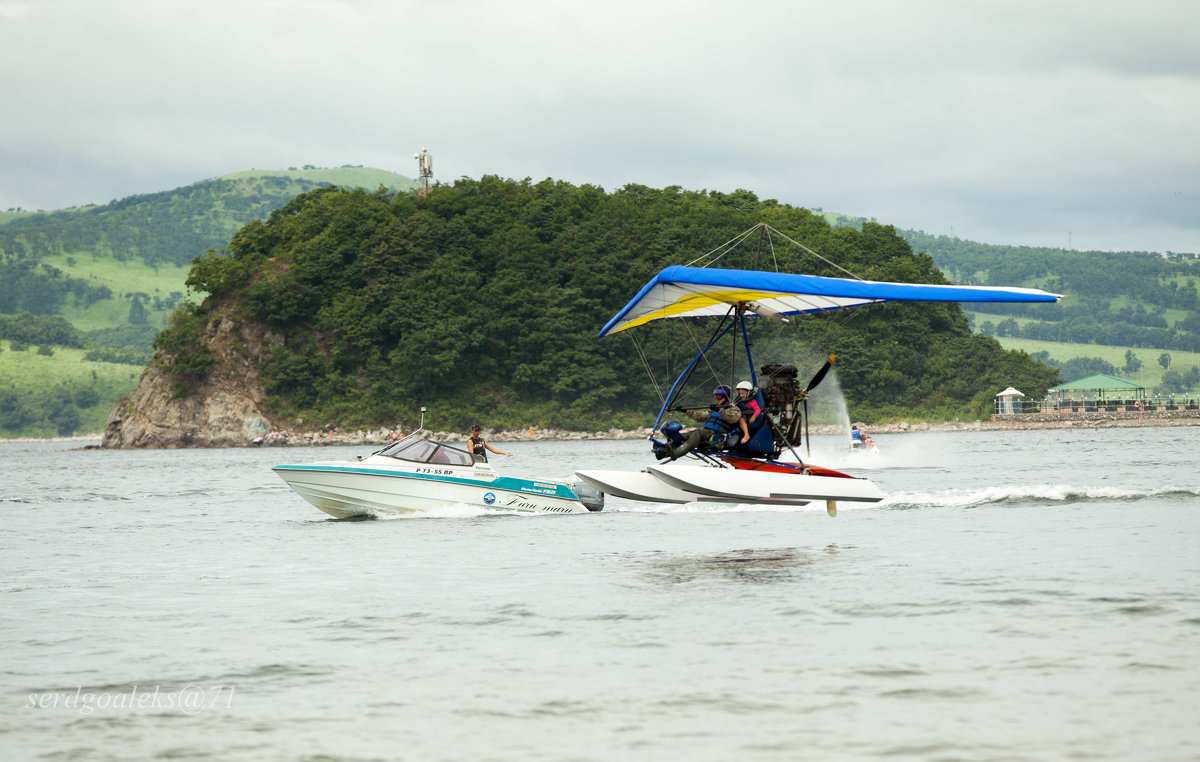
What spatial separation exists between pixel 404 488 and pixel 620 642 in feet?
42.6

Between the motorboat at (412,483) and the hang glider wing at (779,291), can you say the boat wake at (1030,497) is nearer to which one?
the hang glider wing at (779,291)

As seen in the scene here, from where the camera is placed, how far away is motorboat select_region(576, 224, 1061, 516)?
19344 millimetres

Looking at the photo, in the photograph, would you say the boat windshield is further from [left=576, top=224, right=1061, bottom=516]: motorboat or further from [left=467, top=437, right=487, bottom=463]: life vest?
[left=576, top=224, right=1061, bottom=516]: motorboat

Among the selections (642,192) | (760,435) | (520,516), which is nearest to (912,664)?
(760,435)

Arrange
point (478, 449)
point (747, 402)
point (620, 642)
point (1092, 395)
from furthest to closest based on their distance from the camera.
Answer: point (1092, 395), point (478, 449), point (747, 402), point (620, 642)

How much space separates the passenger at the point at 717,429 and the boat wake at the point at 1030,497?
22.6 ft

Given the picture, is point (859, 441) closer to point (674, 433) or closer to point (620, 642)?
point (674, 433)

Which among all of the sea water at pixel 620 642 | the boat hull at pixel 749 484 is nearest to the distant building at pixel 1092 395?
the sea water at pixel 620 642

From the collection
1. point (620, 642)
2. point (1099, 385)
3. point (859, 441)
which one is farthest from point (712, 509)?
point (1099, 385)

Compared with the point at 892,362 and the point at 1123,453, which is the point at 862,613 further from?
the point at 892,362

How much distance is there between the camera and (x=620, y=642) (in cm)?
1135

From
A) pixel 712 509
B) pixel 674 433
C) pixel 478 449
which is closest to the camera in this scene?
pixel 674 433

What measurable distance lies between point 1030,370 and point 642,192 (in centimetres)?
4897

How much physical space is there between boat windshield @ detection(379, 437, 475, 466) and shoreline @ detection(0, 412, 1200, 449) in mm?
80896
